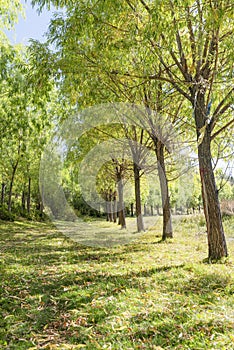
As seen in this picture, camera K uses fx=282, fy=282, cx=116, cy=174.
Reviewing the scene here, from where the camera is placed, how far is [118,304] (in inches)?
142

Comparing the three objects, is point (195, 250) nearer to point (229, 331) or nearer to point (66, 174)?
point (229, 331)

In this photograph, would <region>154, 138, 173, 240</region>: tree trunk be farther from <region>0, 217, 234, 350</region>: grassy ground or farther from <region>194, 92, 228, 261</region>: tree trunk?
<region>194, 92, 228, 261</region>: tree trunk

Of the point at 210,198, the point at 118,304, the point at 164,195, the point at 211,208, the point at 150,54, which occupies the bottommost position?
the point at 118,304

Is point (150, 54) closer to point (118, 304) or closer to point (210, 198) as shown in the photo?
point (210, 198)

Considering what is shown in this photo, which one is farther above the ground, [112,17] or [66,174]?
[112,17]

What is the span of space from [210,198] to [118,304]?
3.44m

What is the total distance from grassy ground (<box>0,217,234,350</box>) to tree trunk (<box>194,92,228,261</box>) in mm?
333

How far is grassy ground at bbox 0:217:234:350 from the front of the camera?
9.03 feet

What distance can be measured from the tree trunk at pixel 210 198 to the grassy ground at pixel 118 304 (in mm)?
333

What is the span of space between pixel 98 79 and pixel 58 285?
A: 16.7 ft

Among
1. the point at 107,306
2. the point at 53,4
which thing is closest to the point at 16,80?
the point at 53,4

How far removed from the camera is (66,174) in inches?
645

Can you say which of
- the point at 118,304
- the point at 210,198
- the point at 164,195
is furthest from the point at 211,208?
the point at 164,195

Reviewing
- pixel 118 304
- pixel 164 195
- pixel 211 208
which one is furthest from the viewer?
pixel 164 195
